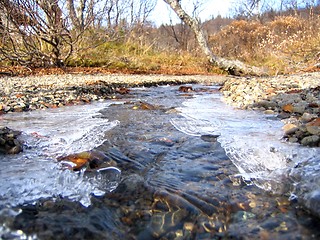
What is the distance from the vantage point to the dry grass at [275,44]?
9289 mm

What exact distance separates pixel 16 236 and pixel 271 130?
1973mm

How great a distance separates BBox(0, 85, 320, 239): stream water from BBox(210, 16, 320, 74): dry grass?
7.69 metres

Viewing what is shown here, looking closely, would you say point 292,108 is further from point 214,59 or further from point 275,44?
point 275,44

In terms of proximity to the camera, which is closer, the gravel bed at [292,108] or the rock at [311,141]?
the rock at [311,141]

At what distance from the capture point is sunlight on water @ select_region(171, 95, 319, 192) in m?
1.52

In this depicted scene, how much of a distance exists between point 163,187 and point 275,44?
12.7 meters

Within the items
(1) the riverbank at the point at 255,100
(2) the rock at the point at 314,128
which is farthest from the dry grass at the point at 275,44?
(2) the rock at the point at 314,128

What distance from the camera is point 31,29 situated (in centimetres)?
799

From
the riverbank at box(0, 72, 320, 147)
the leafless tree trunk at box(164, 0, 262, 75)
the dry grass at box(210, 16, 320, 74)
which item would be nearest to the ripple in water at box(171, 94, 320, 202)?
the riverbank at box(0, 72, 320, 147)

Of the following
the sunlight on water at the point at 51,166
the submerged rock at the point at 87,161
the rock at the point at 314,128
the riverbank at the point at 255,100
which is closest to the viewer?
the sunlight on water at the point at 51,166

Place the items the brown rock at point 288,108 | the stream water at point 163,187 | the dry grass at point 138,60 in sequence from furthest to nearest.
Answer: the dry grass at point 138,60 → the brown rock at point 288,108 → the stream water at point 163,187

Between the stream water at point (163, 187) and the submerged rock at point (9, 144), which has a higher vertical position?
the submerged rock at point (9, 144)

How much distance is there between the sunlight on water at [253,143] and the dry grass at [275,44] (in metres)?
6.63

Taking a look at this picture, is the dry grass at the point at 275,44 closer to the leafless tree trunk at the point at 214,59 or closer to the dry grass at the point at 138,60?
the leafless tree trunk at the point at 214,59
